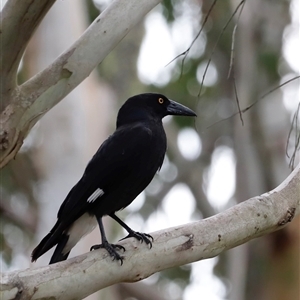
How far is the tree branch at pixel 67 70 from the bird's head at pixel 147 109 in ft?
2.25

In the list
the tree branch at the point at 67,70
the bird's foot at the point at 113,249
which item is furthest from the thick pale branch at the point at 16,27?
the bird's foot at the point at 113,249

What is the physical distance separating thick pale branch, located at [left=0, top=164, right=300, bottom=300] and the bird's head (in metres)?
1.03

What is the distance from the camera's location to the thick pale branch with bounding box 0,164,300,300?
6.89 feet

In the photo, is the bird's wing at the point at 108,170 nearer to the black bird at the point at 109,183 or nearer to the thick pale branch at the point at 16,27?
the black bird at the point at 109,183

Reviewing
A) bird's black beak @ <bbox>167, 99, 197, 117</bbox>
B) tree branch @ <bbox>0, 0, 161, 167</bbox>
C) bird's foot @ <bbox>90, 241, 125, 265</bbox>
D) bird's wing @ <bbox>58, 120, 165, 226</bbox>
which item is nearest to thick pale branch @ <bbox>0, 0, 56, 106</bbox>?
tree branch @ <bbox>0, 0, 161, 167</bbox>

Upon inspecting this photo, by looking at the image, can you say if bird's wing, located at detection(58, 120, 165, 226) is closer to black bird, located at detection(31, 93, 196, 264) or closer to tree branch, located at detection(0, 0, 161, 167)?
black bird, located at detection(31, 93, 196, 264)

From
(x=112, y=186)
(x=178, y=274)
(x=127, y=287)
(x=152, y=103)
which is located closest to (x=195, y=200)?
(x=178, y=274)

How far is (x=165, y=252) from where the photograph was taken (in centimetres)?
227

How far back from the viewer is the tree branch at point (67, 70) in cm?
259

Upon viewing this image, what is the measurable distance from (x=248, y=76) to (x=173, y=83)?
1.91 metres

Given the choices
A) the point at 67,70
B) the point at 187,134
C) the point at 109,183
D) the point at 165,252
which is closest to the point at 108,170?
the point at 109,183

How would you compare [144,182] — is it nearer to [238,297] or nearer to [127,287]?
[238,297]

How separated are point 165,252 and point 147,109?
1.28m

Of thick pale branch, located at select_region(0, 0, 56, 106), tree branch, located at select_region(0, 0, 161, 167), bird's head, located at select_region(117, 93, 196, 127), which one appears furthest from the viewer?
bird's head, located at select_region(117, 93, 196, 127)
